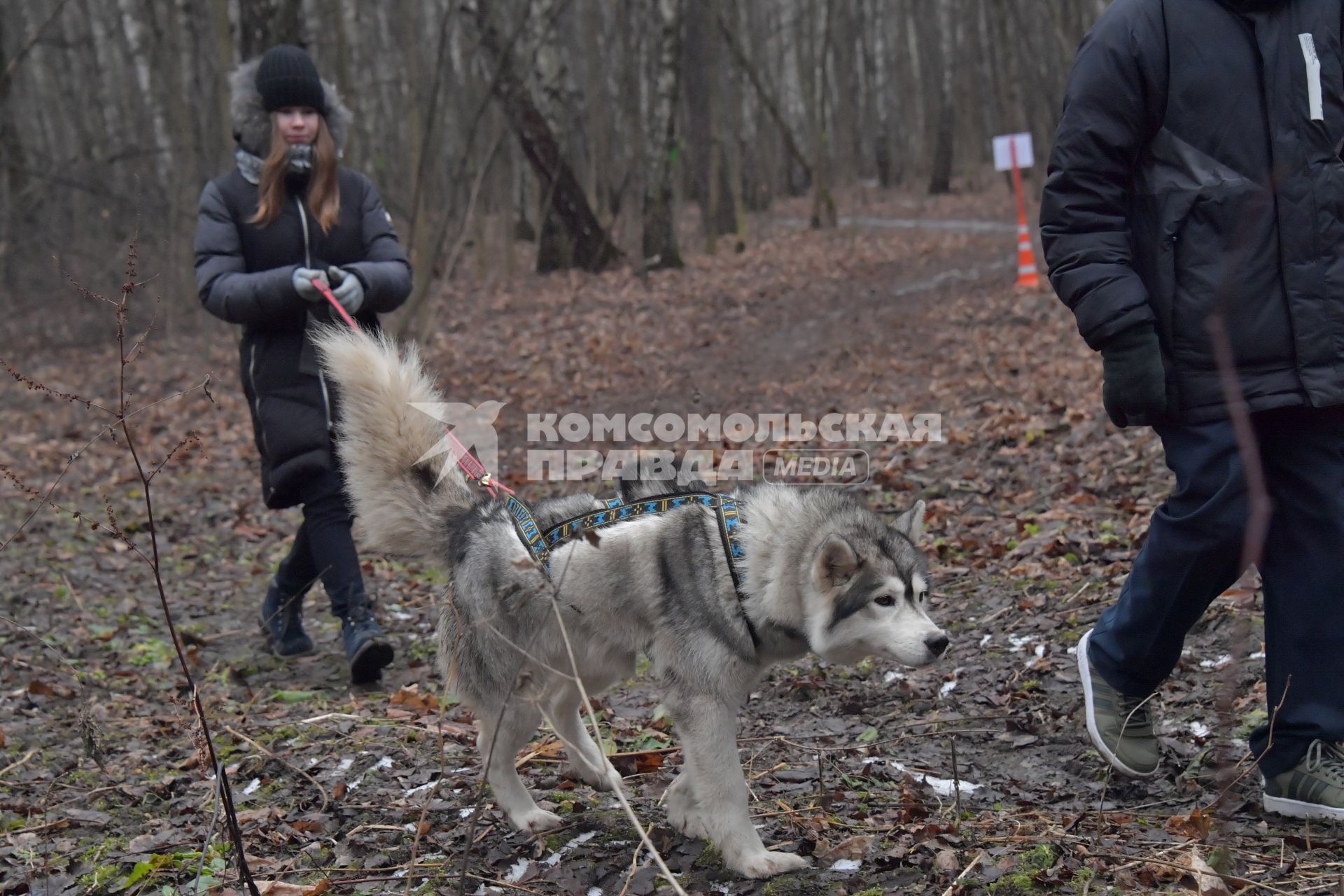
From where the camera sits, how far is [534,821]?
3.75 metres

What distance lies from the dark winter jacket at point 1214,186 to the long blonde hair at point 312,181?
3.40 metres

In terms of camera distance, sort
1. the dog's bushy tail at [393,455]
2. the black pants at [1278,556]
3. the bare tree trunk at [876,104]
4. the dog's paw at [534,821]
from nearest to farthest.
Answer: the black pants at [1278,556]
the dog's paw at [534,821]
the dog's bushy tail at [393,455]
the bare tree trunk at [876,104]

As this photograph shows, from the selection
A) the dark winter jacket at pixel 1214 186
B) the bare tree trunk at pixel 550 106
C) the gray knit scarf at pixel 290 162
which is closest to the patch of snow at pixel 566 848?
the dark winter jacket at pixel 1214 186

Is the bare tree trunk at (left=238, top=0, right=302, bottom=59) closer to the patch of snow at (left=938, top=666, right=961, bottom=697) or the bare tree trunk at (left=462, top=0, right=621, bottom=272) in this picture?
the bare tree trunk at (left=462, top=0, right=621, bottom=272)

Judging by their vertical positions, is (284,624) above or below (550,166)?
below

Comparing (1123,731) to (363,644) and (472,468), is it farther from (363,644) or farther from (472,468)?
(363,644)

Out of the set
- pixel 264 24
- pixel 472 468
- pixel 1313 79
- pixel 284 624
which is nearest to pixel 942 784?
pixel 472 468

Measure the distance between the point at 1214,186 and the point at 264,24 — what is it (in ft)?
35.3

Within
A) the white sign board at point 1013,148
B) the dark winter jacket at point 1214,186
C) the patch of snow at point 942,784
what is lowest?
the patch of snow at point 942,784

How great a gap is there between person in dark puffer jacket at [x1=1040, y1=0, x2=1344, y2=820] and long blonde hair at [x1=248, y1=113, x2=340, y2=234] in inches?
132

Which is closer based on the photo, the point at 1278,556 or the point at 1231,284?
the point at 1231,284

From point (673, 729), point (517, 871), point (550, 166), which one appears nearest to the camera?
point (517, 871)

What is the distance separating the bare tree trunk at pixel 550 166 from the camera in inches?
801

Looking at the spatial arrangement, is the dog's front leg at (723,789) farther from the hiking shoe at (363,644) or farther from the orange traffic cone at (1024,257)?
the orange traffic cone at (1024,257)
